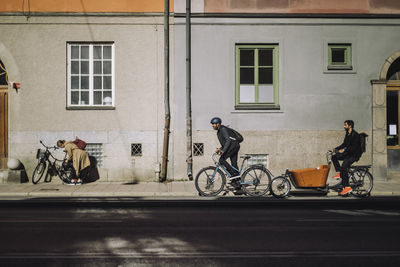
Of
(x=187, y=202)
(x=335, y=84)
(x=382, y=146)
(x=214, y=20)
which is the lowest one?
(x=187, y=202)

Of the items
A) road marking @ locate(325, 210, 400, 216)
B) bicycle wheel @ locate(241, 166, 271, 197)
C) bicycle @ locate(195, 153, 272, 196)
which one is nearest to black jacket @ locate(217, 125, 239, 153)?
bicycle @ locate(195, 153, 272, 196)

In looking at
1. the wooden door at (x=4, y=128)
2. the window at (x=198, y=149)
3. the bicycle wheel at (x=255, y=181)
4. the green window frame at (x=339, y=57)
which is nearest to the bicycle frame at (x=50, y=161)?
the wooden door at (x=4, y=128)

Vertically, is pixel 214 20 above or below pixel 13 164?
above

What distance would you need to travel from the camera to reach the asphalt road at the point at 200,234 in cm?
448

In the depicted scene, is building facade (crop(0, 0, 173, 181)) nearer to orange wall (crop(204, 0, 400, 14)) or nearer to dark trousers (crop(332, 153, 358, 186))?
orange wall (crop(204, 0, 400, 14))

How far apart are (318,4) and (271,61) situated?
7.95ft

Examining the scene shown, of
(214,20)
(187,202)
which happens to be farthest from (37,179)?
(214,20)

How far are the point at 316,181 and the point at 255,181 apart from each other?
1510 mm

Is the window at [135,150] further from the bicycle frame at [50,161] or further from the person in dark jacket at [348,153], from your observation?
the person in dark jacket at [348,153]

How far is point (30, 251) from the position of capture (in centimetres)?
479

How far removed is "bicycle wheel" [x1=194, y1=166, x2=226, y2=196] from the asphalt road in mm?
972

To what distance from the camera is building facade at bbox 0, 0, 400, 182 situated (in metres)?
12.5

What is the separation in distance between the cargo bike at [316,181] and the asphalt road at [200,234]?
0.76m

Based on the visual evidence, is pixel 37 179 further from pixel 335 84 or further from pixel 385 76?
pixel 385 76
